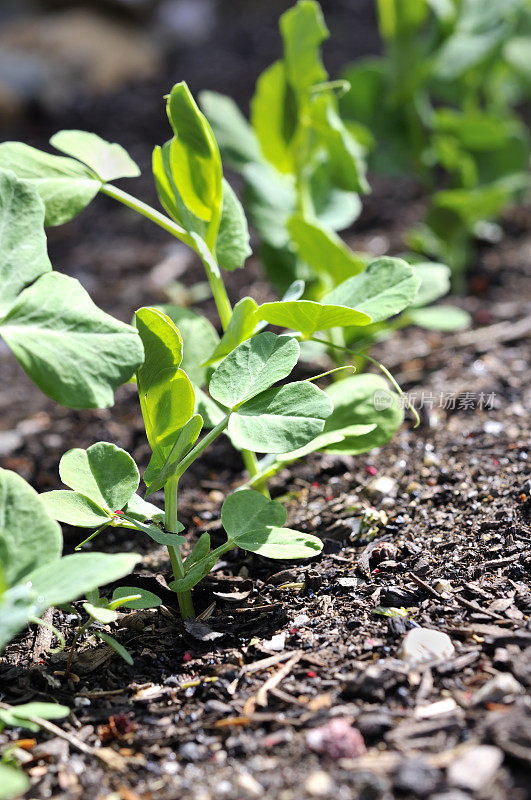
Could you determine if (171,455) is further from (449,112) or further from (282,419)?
(449,112)

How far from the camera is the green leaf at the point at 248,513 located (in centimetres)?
92

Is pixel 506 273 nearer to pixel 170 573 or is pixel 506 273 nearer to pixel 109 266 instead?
pixel 109 266

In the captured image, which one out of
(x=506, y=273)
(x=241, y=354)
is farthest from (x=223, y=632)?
(x=506, y=273)

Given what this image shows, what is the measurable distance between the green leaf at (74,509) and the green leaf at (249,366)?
204 millimetres

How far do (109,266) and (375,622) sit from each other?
1694mm

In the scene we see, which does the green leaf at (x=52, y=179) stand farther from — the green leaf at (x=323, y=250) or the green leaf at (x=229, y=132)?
the green leaf at (x=229, y=132)

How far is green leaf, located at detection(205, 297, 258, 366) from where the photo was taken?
93 centimetres

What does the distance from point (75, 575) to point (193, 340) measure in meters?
0.48

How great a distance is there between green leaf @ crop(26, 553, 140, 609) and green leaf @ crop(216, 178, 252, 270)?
1.70 ft

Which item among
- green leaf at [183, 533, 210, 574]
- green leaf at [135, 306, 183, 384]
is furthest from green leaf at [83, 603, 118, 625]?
green leaf at [135, 306, 183, 384]

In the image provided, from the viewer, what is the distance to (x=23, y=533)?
759 millimetres

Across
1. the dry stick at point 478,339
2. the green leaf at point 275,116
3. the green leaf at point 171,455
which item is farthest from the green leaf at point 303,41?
the green leaf at point 171,455

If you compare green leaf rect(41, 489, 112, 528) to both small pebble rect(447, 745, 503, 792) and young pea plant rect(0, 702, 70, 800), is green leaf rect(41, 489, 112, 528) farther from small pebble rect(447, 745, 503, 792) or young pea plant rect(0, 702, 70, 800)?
small pebble rect(447, 745, 503, 792)

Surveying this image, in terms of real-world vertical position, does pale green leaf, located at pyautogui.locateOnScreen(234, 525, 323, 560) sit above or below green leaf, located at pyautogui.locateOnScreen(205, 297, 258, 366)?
below
